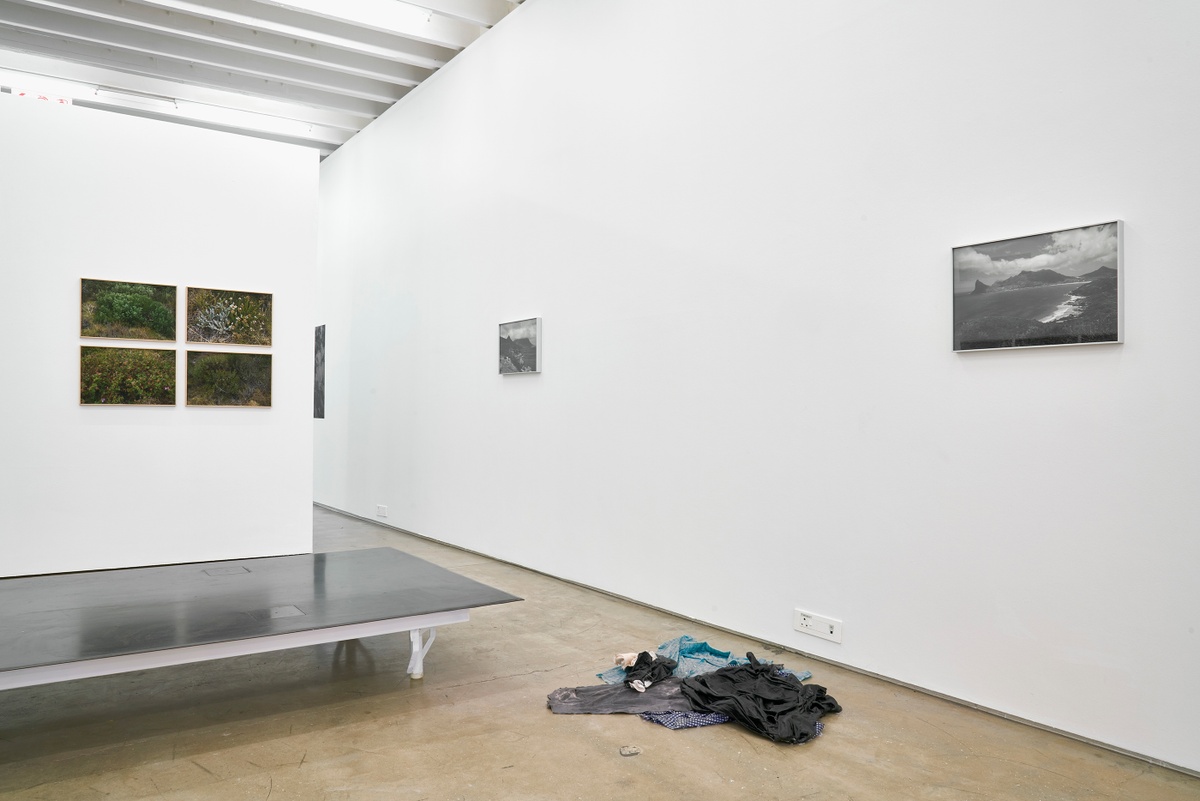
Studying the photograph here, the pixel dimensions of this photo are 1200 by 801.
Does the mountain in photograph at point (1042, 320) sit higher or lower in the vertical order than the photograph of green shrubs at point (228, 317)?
lower

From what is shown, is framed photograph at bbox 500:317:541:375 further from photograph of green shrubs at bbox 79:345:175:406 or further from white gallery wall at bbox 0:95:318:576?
photograph of green shrubs at bbox 79:345:175:406

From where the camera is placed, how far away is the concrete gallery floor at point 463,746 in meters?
2.91

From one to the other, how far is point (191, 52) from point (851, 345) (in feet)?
25.4

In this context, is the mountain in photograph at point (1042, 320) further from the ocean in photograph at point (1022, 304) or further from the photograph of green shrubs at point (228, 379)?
the photograph of green shrubs at point (228, 379)

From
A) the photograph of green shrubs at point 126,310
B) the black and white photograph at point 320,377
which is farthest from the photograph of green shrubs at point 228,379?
the black and white photograph at point 320,377

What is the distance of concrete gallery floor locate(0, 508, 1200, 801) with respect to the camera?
9.53 feet

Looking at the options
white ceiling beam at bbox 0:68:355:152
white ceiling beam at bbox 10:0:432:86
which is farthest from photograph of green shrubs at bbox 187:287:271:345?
white ceiling beam at bbox 0:68:355:152

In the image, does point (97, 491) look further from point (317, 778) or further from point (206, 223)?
point (317, 778)

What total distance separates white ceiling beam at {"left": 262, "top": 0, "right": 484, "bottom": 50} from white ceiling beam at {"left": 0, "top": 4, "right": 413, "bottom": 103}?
1.40 meters

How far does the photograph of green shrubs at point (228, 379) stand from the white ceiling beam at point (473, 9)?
3.40 metres

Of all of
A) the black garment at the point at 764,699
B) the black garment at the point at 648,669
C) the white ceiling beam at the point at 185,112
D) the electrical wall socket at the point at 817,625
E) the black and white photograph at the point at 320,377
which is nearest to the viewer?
the black garment at the point at 764,699

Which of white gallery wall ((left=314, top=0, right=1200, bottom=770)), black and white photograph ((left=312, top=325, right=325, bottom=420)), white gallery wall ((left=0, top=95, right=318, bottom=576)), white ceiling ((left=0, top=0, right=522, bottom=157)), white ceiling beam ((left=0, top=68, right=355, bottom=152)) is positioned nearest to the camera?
white gallery wall ((left=314, top=0, right=1200, bottom=770))

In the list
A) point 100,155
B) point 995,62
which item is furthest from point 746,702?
point 100,155

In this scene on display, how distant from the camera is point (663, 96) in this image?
18.5ft
